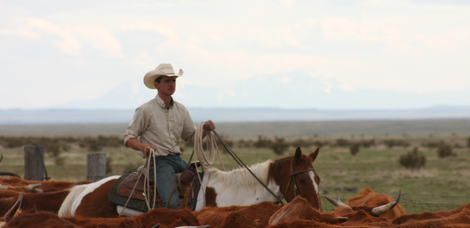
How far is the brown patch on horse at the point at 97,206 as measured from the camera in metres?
5.70

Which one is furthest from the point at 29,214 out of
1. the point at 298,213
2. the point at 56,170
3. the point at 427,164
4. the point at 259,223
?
the point at 427,164

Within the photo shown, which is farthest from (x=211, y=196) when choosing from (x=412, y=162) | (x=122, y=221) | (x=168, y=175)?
(x=412, y=162)

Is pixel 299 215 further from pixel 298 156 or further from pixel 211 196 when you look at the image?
pixel 211 196

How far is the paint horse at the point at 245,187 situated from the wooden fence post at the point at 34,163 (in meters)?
4.32

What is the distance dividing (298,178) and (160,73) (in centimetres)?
220

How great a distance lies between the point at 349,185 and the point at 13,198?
13414 millimetres

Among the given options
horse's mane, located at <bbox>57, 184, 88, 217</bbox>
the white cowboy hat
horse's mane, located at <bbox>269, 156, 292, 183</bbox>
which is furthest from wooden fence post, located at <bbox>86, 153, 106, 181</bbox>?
horse's mane, located at <bbox>269, 156, 292, 183</bbox>

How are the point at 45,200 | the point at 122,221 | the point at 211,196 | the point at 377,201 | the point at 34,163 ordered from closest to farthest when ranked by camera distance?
the point at 122,221 → the point at 211,196 → the point at 45,200 → the point at 377,201 → the point at 34,163

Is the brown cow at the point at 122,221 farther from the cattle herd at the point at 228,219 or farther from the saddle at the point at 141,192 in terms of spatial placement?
the saddle at the point at 141,192

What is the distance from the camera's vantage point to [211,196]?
224 inches

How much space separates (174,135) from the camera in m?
6.03

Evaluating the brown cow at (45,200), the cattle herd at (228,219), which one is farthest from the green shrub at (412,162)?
the cattle herd at (228,219)

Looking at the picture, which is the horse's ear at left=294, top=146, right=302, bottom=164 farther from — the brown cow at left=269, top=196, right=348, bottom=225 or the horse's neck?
the brown cow at left=269, top=196, right=348, bottom=225

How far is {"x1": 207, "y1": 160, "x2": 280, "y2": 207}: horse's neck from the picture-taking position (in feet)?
18.5
